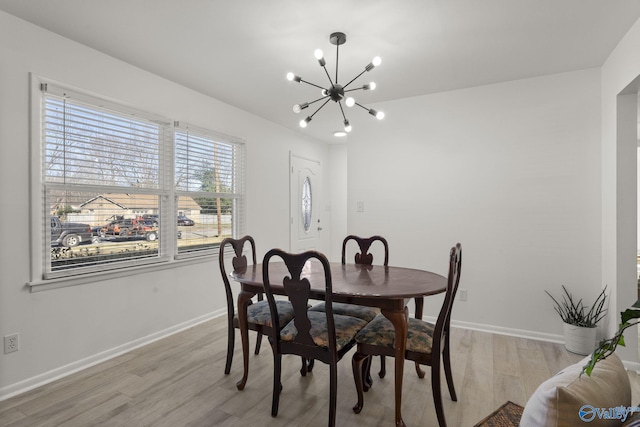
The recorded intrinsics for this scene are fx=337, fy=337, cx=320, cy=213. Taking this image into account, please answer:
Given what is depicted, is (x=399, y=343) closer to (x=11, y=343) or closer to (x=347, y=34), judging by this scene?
(x=347, y=34)

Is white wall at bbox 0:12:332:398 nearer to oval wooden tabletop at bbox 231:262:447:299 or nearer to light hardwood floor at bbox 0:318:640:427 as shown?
light hardwood floor at bbox 0:318:640:427

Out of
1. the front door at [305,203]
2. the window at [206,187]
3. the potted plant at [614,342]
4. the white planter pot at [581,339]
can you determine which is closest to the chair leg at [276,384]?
the potted plant at [614,342]

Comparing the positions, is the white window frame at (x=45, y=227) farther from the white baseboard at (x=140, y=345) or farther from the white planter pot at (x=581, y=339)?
the white planter pot at (x=581, y=339)

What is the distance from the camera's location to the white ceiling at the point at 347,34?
2.13 m

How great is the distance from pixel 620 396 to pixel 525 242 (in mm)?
2748

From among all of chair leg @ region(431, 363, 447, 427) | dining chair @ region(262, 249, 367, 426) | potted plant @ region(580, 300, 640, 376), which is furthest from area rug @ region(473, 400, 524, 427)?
potted plant @ region(580, 300, 640, 376)

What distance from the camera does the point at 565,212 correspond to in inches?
124

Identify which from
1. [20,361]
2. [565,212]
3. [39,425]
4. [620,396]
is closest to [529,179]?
[565,212]

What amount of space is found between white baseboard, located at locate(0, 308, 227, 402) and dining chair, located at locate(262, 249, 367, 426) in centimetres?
161

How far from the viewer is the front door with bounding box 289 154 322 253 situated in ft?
17.4

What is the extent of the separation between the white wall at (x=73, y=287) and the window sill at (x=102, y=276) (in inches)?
1.5

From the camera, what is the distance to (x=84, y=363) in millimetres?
2623

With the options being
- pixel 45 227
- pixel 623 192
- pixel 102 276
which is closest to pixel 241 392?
pixel 102 276

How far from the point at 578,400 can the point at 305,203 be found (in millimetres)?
5067
